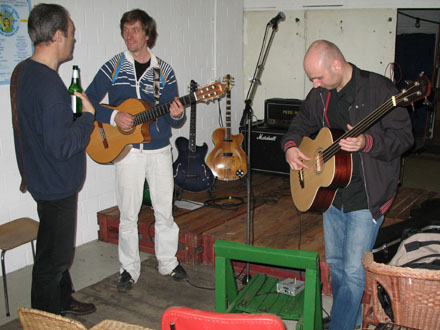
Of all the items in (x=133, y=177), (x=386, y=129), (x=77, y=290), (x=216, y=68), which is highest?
(x=216, y=68)

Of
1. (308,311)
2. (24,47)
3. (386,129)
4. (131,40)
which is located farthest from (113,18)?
(308,311)

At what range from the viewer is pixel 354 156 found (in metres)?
2.41

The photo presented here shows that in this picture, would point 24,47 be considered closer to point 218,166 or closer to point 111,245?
point 111,245

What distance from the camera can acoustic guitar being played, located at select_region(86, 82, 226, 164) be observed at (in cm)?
312

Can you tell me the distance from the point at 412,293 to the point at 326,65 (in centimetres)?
110

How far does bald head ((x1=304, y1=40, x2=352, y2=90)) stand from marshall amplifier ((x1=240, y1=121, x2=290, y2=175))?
317 cm

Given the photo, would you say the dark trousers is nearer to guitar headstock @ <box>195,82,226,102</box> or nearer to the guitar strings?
guitar headstock @ <box>195,82,226,102</box>

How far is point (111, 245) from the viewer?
4.32 meters

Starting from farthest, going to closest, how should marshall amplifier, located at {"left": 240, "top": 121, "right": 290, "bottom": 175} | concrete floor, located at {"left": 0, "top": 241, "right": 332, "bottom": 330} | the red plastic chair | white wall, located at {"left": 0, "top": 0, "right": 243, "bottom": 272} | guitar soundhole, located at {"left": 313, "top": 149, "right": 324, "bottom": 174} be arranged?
marshall amplifier, located at {"left": 240, "top": 121, "right": 290, "bottom": 175} → white wall, located at {"left": 0, "top": 0, "right": 243, "bottom": 272} → concrete floor, located at {"left": 0, "top": 241, "right": 332, "bottom": 330} → guitar soundhole, located at {"left": 313, "top": 149, "right": 324, "bottom": 174} → the red plastic chair

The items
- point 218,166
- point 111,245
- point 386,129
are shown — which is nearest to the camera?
point 386,129

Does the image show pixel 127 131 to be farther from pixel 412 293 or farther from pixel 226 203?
pixel 412 293

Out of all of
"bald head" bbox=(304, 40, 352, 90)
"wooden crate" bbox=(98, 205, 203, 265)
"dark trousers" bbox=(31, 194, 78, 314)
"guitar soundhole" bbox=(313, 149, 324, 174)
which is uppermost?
"bald head" bbox=(304, 40, 352, 90)

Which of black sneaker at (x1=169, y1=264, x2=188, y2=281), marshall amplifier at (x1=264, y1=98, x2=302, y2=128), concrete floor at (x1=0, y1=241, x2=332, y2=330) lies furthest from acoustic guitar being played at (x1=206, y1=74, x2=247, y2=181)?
black sneaker at (x1=169, y1=264, x2=188, y2=281)

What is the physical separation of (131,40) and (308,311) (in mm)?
2061
